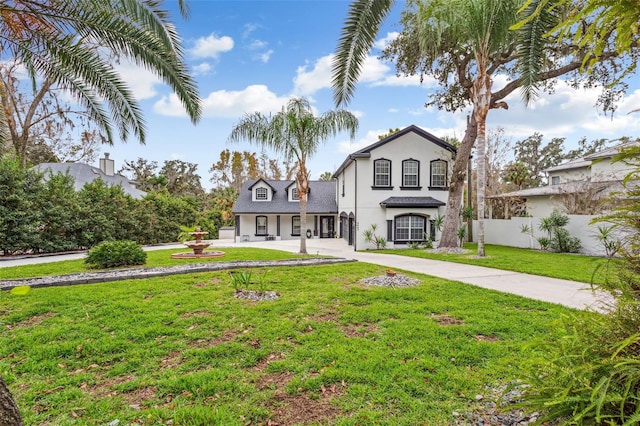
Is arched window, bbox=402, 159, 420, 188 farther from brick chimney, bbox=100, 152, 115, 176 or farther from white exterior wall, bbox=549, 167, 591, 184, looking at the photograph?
brick chimney, bbox=100, 152, 115, 176

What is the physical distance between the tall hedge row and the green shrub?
5.23 m

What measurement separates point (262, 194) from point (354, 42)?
70.1 ft

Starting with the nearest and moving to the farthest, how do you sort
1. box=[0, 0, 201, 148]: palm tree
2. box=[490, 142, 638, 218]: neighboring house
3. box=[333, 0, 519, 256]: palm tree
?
box=[0, 0, 201, 148]: palm tree, box=[333, 0, 519, 256]: palm tree, box=[490, 142, 638, 218]: neighboring house

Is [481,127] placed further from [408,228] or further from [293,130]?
[293,130]

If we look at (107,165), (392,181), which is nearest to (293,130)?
(392,181)

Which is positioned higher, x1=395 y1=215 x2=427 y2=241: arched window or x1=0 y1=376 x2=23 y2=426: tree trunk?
x1=395 y1=215 x2=427 y2=241: arched window

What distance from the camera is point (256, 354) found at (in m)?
3.98

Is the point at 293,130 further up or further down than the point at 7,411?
further up

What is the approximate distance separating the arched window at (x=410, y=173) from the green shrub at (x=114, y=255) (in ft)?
45.0

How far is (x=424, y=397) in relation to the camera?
10.1ft

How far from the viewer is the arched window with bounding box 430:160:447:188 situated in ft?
59.7

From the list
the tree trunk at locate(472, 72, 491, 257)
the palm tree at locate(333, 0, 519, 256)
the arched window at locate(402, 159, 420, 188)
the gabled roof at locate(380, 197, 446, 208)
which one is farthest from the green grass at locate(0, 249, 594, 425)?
the arched window at locate(402, 159, 420, 188)

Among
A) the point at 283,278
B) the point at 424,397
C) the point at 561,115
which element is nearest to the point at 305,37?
the point at 283,278

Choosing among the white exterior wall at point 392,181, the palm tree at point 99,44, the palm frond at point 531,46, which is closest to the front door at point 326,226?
the white exterior wall at point 392,181
